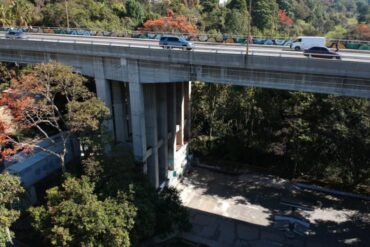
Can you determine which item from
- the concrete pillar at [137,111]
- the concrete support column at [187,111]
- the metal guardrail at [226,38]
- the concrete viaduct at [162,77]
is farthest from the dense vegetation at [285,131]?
the concrete pillar at [137,111]

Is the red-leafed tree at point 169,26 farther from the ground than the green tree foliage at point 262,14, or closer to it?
closer to it

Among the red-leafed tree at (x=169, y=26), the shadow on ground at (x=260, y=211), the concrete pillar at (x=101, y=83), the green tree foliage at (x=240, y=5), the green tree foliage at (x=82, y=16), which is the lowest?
the shadow on ground at (x=260, y=211)

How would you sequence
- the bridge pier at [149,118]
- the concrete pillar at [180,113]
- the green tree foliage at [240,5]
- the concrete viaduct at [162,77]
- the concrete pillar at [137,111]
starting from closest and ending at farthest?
the concrete viaduct at [162,77] → the concrete pillar at [137,111] → the bridge pier at [149,118] → the concrete pillar at [180,113] → the green tree foliage at [240,5]

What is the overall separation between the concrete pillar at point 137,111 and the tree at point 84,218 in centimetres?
721

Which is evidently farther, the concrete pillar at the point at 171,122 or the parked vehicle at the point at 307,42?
the concrete pillar at the point at 171,122

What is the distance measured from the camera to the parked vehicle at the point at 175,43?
24.1m

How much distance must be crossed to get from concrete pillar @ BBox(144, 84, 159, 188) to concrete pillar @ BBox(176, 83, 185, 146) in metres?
5.17

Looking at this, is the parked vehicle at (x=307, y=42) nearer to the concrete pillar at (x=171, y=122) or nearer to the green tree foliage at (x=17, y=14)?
the concrete pillar at (x=171, y=122)

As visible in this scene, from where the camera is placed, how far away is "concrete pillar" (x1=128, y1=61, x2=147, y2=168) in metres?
26.0

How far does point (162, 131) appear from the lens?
102 ft

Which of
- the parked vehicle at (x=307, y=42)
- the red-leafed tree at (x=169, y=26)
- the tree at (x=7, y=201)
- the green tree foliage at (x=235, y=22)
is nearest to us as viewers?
the tree at (x=7, y=201)

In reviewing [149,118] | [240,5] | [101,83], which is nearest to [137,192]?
[149,118]

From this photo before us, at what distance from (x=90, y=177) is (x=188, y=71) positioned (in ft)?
36.0

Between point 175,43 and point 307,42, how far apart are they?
10.6 meters
